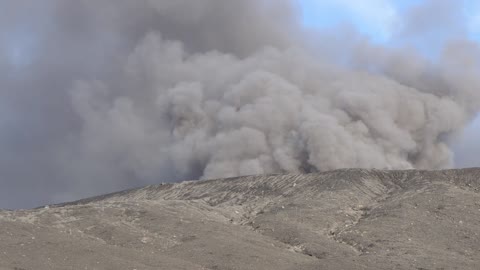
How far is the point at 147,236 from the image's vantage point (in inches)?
1667

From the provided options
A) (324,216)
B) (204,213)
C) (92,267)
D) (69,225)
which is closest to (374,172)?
(324,216)

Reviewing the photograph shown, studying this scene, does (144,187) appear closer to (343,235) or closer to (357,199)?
(357,199)

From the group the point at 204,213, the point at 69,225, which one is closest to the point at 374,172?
the point at 204,213

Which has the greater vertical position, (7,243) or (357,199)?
(357,199)

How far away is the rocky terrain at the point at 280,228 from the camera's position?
36125mm

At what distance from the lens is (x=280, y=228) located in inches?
1788

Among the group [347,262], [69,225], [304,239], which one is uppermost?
[69,225]

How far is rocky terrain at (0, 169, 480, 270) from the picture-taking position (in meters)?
36.1

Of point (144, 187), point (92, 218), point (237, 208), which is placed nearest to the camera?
point (92, 218)

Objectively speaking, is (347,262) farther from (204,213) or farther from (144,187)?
(144,187)

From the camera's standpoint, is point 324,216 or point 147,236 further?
point 324,216

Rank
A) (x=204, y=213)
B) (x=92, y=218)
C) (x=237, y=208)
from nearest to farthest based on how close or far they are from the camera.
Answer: (x=92, y=218), (x=204, y=213), (x=237, y=208)

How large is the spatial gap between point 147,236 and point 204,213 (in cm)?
872

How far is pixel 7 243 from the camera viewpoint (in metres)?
37.7
